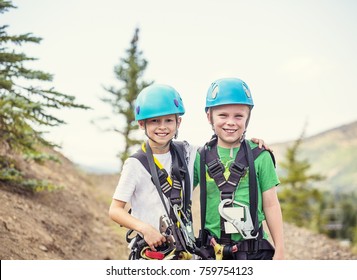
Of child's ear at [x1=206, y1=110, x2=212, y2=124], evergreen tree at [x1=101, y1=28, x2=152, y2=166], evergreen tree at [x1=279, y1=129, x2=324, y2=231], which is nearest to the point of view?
child's ear at [x1=206, y1=110, x2=212, y2=124]

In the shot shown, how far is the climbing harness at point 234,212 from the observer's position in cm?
338

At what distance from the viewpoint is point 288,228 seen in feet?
47.9

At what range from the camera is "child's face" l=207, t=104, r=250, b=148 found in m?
3.50

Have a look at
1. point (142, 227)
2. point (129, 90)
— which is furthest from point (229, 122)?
point (129, 90)

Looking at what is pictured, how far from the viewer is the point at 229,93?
11.5 feet

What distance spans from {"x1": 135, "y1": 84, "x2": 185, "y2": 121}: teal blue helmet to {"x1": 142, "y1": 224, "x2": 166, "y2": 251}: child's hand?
841 mm

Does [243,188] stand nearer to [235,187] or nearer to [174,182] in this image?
[235,187]

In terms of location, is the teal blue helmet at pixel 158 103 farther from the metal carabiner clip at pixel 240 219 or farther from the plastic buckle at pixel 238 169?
the metal carabiner clip at pixel 240 219

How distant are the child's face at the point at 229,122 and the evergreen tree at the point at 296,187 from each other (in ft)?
103

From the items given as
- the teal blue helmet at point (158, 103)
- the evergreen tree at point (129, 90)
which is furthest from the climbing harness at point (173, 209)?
the evergreen tree at point (129, 90)

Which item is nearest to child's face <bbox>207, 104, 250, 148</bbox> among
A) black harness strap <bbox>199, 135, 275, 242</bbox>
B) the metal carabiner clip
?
black harness strap <bbox>199, 135, 275, 242</bbox>

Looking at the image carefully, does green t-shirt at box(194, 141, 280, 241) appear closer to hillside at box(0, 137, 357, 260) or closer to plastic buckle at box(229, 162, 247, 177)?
plastic buckle at box(229, 162, 247, 177)

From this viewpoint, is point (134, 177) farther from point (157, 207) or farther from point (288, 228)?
point (288, 228)

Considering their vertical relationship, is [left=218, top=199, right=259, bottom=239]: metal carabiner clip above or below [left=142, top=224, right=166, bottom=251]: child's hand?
above
